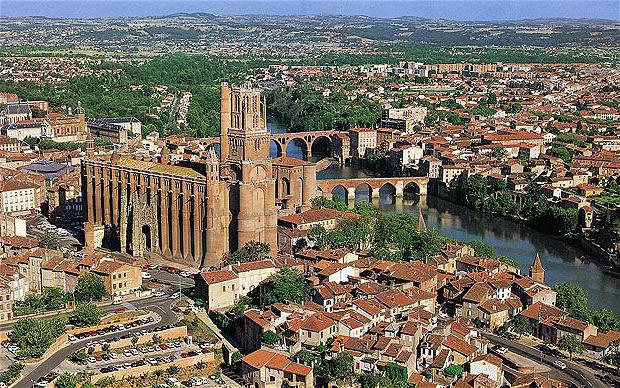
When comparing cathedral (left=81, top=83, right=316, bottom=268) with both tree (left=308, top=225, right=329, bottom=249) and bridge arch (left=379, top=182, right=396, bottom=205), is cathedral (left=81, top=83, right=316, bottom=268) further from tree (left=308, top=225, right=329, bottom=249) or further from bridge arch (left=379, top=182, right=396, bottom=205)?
bridge arch (left=379, top=182, right=396, bottom=205)

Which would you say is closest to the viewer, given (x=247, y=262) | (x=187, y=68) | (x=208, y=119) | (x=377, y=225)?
(x=247, y=262)

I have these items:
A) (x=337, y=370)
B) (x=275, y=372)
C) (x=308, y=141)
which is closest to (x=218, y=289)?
(x=275, y=372)

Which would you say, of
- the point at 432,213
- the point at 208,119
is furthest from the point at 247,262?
the point at 208,119

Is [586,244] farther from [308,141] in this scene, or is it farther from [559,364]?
[308,141]

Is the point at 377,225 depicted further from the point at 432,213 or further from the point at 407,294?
the point at 432,213

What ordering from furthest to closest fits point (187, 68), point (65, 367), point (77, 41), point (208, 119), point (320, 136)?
point (77, 41)
point (187, 68)
point (208, 119)
point (320, 136)
point (65, 367)
